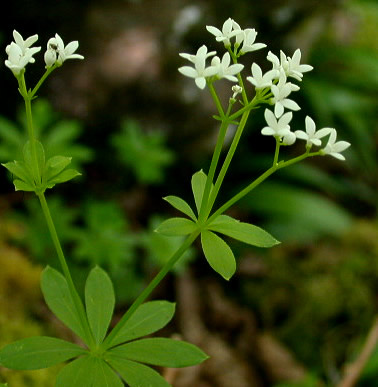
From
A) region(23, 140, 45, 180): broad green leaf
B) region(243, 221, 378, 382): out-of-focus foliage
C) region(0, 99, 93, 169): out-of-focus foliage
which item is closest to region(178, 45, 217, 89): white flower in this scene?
region(23, 140, 45, 180): broad green leaf

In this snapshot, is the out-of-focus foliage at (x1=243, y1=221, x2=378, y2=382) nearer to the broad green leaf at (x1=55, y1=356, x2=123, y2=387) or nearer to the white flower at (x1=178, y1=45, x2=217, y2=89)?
the broad green leaf at (x1=55, y1=356, x2=123, y2=387)

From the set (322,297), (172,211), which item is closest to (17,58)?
(322,297)

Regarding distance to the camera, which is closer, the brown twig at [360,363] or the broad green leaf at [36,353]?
the broad green leaf at [36,353]

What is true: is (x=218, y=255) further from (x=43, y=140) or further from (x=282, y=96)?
(x=43, y=140)

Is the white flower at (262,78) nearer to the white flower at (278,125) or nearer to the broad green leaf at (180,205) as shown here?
the white flower at (278,125)

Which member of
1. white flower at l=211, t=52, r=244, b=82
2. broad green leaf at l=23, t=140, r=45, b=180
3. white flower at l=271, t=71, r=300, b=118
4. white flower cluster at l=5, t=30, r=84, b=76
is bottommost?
broad green leaf at l=23, t=140, r=45, b=180

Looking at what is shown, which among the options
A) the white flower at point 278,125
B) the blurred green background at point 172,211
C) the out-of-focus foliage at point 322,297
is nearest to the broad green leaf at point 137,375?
the white flower at point 278,125
